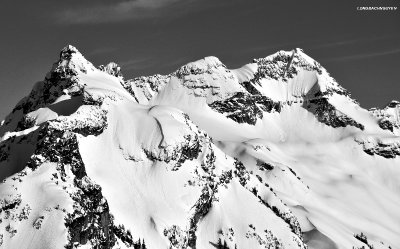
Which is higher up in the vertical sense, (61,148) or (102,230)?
(61,148)

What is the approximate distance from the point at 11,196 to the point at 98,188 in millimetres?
25330

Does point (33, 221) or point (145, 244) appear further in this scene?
point (145, 244)

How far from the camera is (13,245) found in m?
170

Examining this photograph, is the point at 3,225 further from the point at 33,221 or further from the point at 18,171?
the point at 18,171

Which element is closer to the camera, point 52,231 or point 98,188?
point 52,231

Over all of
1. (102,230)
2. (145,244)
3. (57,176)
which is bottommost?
(145,244)

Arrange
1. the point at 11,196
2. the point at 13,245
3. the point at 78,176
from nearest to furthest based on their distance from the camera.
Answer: the point at 13,245 → the point at 11,196 → the point at 78,176

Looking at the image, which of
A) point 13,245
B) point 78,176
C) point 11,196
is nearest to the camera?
point 13,245

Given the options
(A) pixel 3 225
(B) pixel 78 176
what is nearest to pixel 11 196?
(A) pixel 3 225

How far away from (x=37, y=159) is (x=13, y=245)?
3097 cm

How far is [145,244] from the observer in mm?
194875

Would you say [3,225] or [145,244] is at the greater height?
[3,225]

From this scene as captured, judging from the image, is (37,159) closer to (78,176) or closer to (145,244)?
(78,176)

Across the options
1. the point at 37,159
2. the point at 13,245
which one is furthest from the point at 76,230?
the point at 37,159
